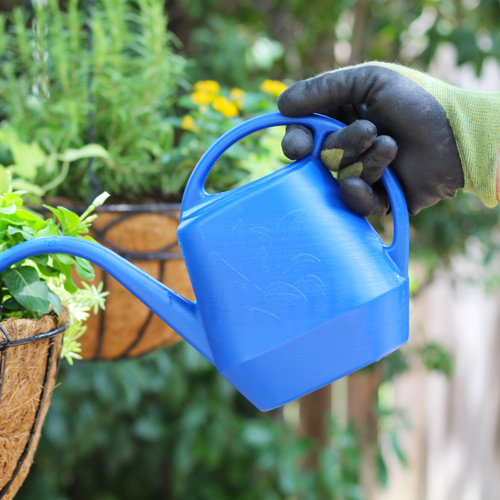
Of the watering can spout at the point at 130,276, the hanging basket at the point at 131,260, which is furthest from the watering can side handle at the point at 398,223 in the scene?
the hanging basket at the point at 131,260

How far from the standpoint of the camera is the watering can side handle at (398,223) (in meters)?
0.40

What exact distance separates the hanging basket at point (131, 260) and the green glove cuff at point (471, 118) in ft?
0.89

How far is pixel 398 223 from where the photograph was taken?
1.30 ft

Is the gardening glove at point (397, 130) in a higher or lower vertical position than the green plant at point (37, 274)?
higher

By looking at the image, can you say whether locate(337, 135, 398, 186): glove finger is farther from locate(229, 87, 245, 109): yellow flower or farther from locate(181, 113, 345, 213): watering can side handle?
locate(229, 87, 245, 109): yellow flower

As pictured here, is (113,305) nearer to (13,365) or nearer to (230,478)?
(13,365)

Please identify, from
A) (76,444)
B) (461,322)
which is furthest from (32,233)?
(461,322)

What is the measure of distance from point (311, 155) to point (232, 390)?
103 centimetres

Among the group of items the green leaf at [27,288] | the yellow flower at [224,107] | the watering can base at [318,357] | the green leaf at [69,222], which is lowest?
the yellow flower at [224,107]

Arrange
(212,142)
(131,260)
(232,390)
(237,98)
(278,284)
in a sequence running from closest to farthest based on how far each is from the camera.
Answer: (278,284) < (131,260) < (212,142) < (237,98) < (232,390)

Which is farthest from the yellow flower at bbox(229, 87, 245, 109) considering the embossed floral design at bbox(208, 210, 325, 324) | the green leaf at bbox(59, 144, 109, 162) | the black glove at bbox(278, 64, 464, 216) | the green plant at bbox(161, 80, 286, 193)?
the embossed floral design at bbox(208, 210, 325, 324)

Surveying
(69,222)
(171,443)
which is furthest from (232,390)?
(69,222)

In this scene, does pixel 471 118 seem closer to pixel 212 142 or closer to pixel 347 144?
pixel 347 144

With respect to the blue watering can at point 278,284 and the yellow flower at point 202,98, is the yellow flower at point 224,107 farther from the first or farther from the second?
the blue watering can at point 278,284
